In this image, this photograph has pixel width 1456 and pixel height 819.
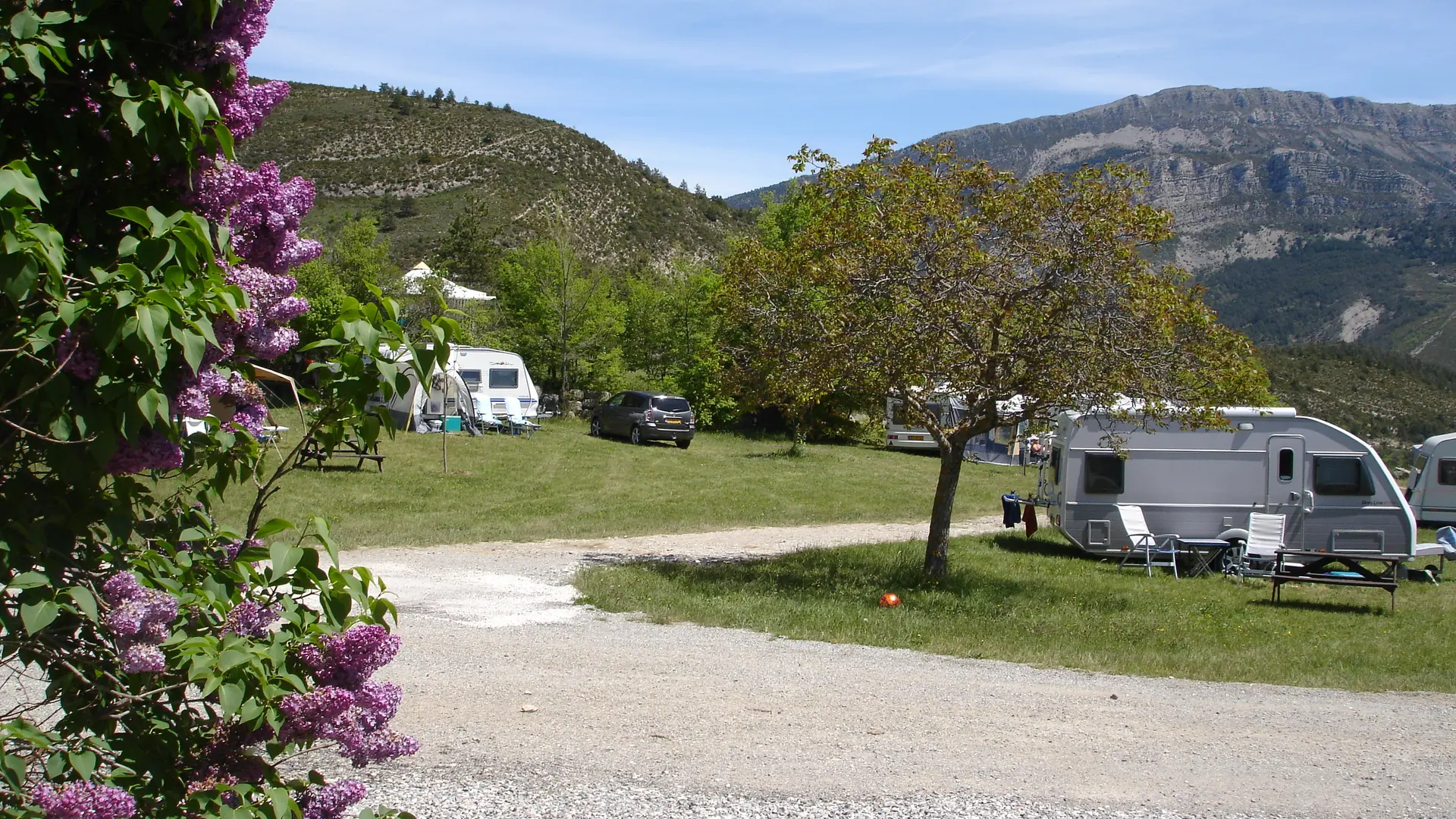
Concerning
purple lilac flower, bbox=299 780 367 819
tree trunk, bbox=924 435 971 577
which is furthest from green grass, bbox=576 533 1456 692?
purple lilac flower, bbox=299 780 367 819

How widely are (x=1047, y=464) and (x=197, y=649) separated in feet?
58.7

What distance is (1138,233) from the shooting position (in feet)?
40.7

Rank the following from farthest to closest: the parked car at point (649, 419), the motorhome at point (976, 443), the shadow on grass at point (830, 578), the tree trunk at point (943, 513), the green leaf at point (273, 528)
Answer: the motorhome at point (976, 443)
the parked car at point (649, 419)
the tree trunk at point (943, 513)
the shadow on grass at point (830, 578)
the green leaf at point (273, 528)

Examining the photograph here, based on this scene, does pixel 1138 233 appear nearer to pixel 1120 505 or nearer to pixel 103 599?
pixel 1120 505

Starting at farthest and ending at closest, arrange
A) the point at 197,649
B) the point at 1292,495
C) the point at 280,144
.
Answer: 1. the point at 280,144
2. the point at 1292,495
3. the point at 197,649

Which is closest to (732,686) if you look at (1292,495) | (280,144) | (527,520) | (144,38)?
(144,38)

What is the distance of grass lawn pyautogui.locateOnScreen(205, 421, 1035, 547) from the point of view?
54.1 feet

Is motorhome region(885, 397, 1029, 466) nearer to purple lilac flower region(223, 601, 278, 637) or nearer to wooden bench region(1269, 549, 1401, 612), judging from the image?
wooden bench region(1269, 549, 1401, 612)

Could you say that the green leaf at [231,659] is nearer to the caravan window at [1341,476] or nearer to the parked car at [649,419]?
the caravan window at [1341,476]

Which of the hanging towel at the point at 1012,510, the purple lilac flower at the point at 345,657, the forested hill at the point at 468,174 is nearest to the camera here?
the purple lilac flower at the point at 345,657

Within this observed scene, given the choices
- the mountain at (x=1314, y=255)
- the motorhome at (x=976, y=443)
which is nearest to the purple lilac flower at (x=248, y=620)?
the motorhome at (x=976, y=443)

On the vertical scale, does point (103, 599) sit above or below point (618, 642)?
above

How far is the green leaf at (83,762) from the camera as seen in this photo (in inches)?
85.7

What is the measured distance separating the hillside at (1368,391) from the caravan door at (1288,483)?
111 feet
